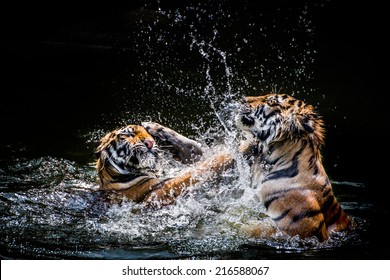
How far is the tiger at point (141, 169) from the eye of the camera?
9.86 feet

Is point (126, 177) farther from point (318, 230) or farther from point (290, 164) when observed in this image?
point (318, 230)

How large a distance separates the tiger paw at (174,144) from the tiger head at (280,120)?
59 centimetres

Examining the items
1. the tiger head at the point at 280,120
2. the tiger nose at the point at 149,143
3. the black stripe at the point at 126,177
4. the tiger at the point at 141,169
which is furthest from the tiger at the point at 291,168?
the black stripe at the point at 126,177

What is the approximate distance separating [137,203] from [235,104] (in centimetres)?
71

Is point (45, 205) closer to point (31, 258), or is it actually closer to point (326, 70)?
point (31, 258)

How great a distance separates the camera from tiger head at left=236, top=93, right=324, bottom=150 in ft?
8.55

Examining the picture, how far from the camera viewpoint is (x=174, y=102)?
503cm

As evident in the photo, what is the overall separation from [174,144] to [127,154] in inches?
11.4

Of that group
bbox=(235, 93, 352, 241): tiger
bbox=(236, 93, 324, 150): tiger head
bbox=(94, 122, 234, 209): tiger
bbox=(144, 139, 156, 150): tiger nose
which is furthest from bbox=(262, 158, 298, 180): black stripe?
bbox=(144, 139, 156, 150): tiger nose

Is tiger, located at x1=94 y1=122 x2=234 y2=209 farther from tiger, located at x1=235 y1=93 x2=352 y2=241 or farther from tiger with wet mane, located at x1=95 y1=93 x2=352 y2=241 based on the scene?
tiger, located at x1=235 y1=93 x2=352 y2=241

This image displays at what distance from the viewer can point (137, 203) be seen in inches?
119

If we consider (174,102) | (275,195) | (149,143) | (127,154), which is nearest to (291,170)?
(275,195)

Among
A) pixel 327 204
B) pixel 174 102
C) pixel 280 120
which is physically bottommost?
pixel 327 204

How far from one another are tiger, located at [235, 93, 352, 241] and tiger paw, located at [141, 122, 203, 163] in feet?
1.91
